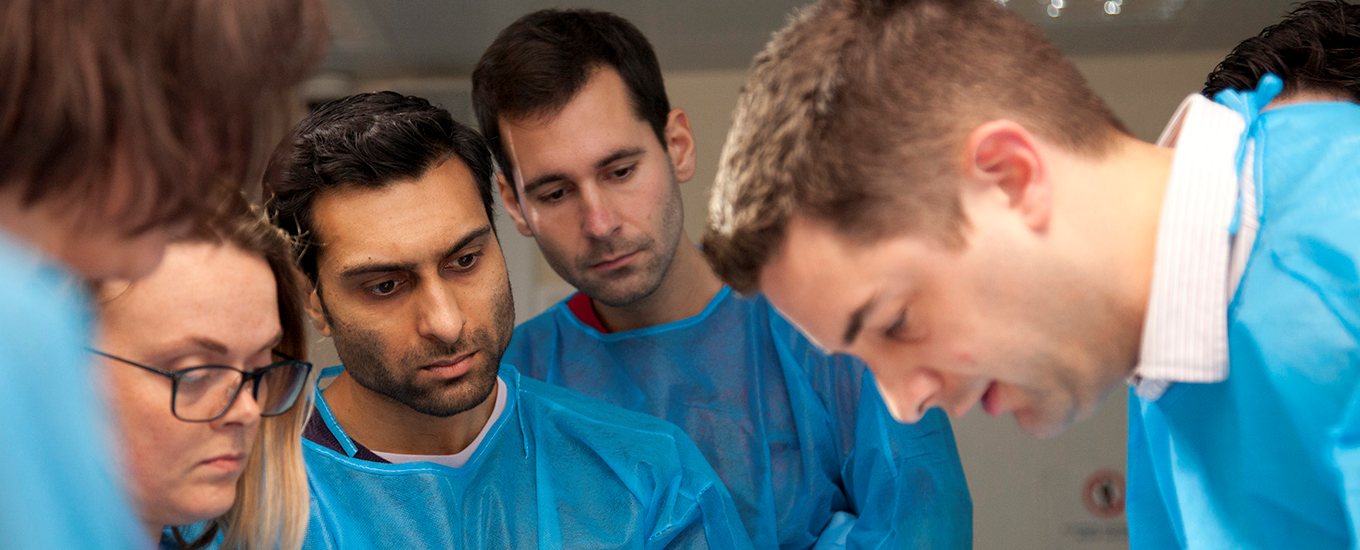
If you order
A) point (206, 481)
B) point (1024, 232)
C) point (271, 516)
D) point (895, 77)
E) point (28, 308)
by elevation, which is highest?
point (28, 308)

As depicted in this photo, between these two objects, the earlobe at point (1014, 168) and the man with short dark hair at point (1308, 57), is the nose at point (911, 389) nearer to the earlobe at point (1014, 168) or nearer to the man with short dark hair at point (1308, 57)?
the earlobe at point (1014, 168)

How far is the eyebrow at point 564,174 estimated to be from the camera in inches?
87.6

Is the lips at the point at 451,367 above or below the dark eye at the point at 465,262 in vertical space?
below

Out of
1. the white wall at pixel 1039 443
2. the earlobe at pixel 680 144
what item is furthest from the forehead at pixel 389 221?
the white wall at pixel 1039 443

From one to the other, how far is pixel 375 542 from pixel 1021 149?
1.16m

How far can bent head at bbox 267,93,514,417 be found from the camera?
193 centimetres

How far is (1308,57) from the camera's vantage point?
1.81 metres

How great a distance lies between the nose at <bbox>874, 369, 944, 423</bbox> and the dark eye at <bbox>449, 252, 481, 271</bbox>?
3.01 feet

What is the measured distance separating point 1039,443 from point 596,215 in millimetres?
2125

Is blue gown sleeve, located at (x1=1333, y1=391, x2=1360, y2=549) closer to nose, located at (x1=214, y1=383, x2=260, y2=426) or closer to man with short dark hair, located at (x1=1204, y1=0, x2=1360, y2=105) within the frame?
man with short dark hair, located at (x1=1204, y1=0, x2=1360, y2=105)

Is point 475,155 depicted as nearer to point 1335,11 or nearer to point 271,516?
point 271,516

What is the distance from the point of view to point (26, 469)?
2.21 ft

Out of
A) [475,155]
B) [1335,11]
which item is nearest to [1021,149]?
[1335,11]

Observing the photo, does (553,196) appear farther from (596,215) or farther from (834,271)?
(834,271)
